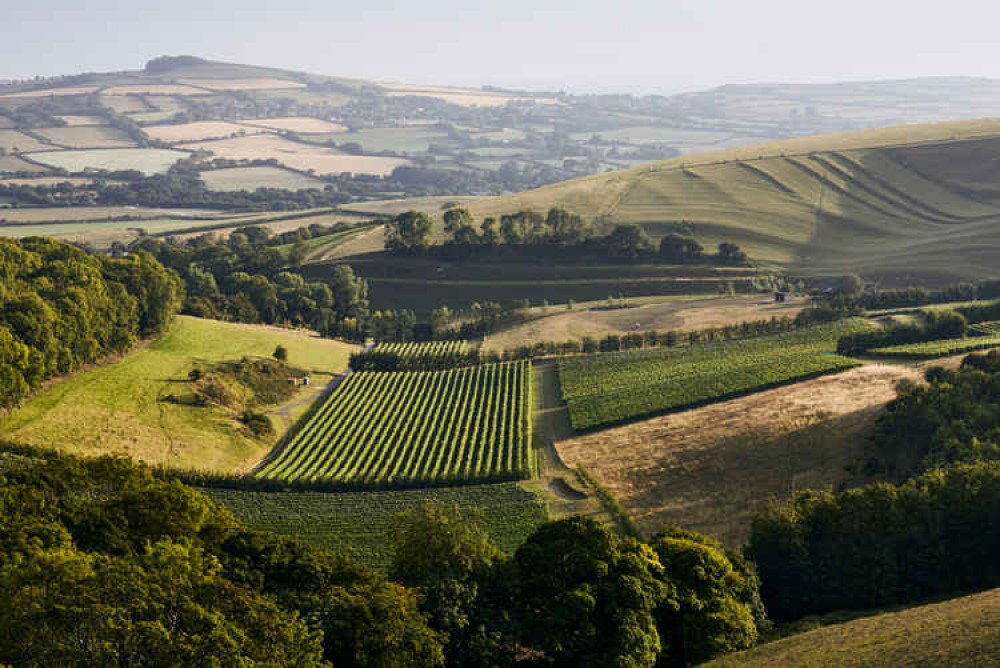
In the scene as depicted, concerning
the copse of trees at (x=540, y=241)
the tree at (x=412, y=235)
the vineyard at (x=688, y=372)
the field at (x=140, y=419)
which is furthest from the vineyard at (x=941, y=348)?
the tree at (x=412, y=235)

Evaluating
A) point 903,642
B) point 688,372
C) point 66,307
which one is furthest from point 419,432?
point 903,642

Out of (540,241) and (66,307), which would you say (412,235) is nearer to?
(540,241)

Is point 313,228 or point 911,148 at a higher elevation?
point 911,148

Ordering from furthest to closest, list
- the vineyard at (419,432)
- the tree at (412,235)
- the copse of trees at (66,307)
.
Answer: the tree at (412,235) < the copse of trees at (66,307) < the vineyard at (419,432)

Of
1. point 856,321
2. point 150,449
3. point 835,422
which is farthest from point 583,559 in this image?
point 856,321

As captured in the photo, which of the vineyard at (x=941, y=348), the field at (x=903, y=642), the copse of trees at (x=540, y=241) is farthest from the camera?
the copse of trees at (x=540, y=241)

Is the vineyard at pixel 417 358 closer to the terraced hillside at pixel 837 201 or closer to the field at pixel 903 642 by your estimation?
the terraced hillside at pixel 837 201

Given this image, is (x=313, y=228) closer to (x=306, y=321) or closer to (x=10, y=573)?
(x=306, y=321)

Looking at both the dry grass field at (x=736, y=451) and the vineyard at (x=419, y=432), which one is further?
the vineyard at (x=419, y=432)
